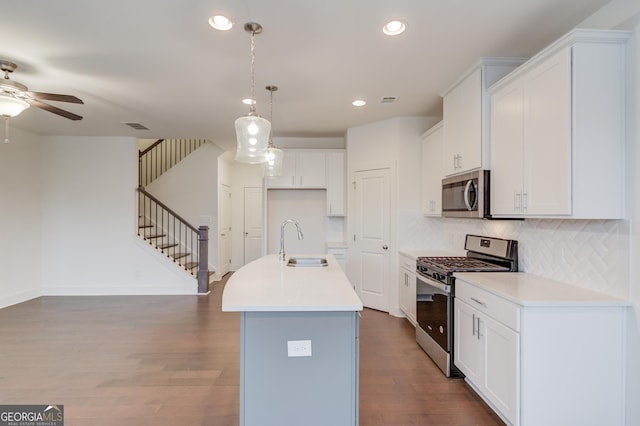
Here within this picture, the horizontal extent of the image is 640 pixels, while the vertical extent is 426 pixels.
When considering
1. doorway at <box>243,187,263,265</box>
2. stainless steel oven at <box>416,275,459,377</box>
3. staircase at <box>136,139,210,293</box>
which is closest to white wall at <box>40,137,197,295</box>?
staircase at <box>136,139,210,293</box>

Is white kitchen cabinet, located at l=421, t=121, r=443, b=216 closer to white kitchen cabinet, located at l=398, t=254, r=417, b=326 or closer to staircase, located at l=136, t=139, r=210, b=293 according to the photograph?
white kitchen cabinet, located at l=398, t=254, r=417, b=326

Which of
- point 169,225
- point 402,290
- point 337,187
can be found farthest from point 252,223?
point 402,290

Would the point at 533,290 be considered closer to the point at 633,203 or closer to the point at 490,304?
the point at 490,304

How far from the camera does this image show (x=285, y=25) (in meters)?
2.26

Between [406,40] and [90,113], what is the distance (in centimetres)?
399

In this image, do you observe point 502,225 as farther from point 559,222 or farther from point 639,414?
point 639,414

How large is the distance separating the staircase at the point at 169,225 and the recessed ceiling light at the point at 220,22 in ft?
12.8

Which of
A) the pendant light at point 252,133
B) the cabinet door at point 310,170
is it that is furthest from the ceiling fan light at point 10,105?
the cabinet door at point 310,170

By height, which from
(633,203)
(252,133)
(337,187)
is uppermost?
(252,133)

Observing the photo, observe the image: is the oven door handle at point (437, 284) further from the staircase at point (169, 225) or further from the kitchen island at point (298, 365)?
the staircase at point (169, 225)

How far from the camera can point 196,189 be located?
22.2ft

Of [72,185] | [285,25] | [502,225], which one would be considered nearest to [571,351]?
[502,225]

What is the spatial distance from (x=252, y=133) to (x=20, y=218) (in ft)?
16.5

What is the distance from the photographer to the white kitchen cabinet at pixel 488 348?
6.57 feet
